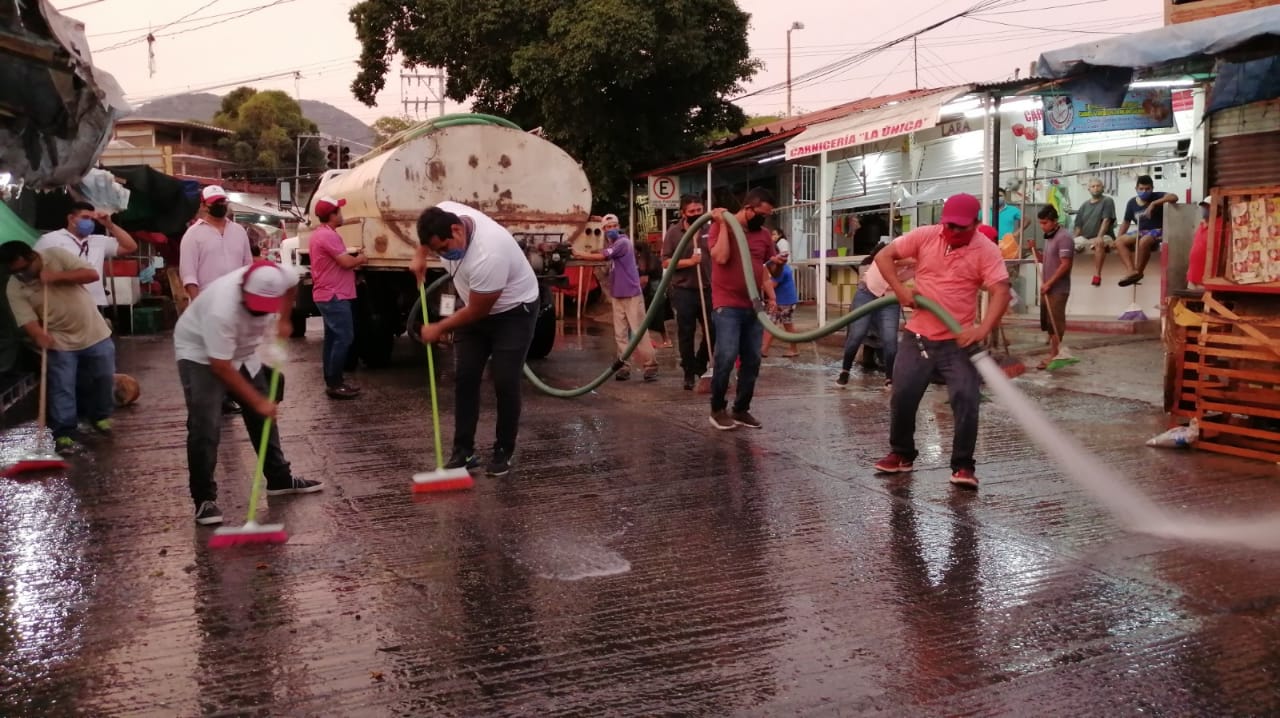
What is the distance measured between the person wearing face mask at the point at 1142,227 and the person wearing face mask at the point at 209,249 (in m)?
10.9

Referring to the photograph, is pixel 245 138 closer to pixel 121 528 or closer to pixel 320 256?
pixel 320 256

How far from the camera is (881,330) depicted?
1004 centimetres

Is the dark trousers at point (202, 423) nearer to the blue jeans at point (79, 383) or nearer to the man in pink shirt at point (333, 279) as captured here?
the blue jeans at point (79, 383)

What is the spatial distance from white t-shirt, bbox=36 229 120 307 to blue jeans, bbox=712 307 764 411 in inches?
181

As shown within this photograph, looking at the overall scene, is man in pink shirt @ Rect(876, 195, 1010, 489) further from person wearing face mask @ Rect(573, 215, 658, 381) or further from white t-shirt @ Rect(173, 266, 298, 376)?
person wearing face mask @ Rect(573, 215, 658, 381)

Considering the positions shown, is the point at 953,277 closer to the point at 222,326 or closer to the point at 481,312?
the point at 481,312

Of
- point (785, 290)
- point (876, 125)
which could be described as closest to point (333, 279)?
point (785, 290)

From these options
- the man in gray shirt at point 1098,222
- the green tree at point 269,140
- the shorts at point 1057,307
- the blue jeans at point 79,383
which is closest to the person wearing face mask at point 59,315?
the blue jeans at point 79,383

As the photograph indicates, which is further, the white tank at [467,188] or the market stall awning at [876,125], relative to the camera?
the market stall awning at [876,125]

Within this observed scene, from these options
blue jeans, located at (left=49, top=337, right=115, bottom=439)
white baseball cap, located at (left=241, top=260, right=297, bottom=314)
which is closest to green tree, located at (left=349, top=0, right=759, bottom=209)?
blue jeans, located at (left=49, top=337, right=115, bottom=439)

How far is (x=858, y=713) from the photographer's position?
10.2ft

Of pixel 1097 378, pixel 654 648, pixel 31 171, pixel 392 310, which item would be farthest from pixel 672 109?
pixel 654 648

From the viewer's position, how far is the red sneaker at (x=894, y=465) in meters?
6.25

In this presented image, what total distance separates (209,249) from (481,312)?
327cm
